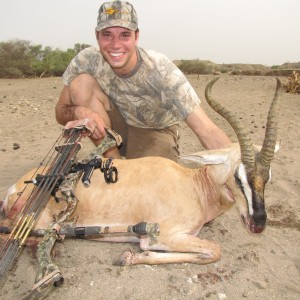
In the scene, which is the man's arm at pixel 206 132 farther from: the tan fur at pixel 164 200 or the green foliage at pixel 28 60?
the green foliage at pixel 28 60

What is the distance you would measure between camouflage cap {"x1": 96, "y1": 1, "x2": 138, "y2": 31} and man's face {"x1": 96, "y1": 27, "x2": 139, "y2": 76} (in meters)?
0.09

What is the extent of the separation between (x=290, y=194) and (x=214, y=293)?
7.82ft

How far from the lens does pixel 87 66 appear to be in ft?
18.8

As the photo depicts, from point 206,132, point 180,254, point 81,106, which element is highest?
point 81,106

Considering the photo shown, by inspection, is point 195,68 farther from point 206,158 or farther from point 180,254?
point 180,254

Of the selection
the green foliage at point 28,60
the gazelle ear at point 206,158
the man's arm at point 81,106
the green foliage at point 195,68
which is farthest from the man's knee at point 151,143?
the green foliage at point 195,68

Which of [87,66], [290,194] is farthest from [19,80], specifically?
[290,194]

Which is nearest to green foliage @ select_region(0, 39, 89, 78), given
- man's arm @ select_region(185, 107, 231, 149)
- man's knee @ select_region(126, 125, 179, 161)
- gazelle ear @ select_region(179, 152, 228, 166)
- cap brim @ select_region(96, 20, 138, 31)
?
man's knee @ select_region(126, 125, 179, 161)

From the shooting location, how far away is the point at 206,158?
3.95 metres

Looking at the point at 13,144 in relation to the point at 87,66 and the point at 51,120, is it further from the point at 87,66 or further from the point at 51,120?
the point at 87,66

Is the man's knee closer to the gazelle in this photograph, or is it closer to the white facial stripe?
the gazelle

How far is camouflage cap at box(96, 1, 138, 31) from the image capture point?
16.2 feet

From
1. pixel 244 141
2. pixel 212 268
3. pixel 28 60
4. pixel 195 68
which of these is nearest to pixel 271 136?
pixel 244 141

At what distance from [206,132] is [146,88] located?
1056 millimetres
